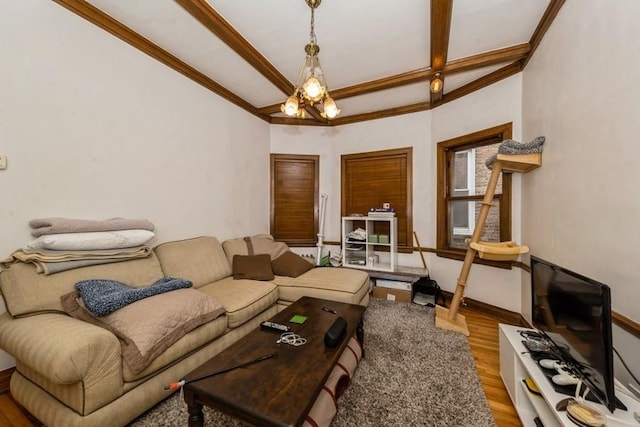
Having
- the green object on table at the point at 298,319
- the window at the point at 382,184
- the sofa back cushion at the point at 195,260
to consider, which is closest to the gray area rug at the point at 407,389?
the green object on table at the point at 298,319

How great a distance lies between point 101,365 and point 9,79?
72.5 inches

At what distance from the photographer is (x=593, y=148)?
147 cm

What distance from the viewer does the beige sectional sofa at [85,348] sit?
1.15 m

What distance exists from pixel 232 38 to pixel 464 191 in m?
3.08

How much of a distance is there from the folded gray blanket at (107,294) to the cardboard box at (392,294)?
2.47 m

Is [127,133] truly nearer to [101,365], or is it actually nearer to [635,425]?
[101,365]

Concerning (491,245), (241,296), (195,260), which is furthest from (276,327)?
(491,245)

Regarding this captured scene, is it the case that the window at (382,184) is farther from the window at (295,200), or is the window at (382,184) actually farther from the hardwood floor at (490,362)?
the hardwood floor at (490,362)

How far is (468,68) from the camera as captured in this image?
101 inches

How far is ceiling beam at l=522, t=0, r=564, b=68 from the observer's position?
183 cm

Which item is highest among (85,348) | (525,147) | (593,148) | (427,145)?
(427,145)

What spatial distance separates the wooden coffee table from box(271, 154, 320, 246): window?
2522mm

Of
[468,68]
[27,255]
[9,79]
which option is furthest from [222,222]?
[468,68]

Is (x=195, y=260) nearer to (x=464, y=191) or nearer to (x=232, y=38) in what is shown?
(x=232, y=38)
